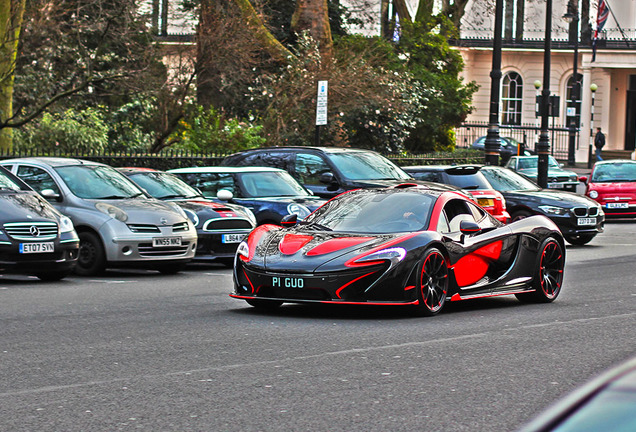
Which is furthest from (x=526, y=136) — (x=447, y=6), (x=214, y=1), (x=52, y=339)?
(x=52, y=339)

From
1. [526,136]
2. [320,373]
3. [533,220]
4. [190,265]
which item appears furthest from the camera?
[526,136]

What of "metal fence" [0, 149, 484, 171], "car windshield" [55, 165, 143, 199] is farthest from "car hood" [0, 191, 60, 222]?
"metal fence" [0, 149, 484, 171]

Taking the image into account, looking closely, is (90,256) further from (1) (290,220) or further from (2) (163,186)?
(1) (290,220)

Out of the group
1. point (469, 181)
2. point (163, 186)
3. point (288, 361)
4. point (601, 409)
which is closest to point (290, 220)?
point (288, 361)

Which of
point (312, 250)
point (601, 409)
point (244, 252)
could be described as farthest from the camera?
point (244, 252)

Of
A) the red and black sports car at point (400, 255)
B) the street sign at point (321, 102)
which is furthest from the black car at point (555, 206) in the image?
the red and black sports car at point (400, 255)

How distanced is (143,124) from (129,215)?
25175mm

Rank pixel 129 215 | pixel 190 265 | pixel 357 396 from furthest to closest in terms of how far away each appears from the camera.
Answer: pixel 190 265 → pixel 129 215 → pixel 357 396

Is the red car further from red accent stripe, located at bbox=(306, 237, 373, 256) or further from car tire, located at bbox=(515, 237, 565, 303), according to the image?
red accent stripe, located at bbox=(306, 237, 373, 256)

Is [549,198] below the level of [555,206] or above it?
above

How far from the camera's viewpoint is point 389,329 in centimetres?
942

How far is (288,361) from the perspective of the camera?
7699 millimetres

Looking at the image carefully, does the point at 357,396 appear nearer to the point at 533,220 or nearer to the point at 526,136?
the point at 533,220

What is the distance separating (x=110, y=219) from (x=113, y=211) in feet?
0.52
